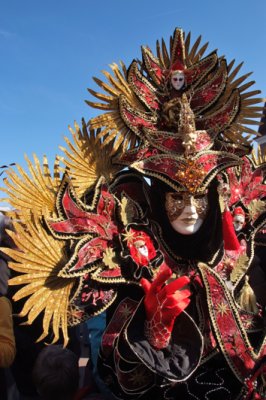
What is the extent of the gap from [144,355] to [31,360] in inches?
48.1

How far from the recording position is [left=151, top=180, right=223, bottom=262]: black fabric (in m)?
2.57

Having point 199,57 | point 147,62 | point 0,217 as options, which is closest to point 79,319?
point 0,217

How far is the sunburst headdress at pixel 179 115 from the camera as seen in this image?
2535 mm

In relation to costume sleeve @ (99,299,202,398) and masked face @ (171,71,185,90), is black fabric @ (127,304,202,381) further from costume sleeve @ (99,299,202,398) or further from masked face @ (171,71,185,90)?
masked face @ (171,71,185,90)

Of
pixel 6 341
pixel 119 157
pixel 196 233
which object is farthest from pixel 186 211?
pixel 6 341

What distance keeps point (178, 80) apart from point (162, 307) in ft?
5.34

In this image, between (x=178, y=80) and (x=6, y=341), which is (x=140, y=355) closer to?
(x=6, y=341)

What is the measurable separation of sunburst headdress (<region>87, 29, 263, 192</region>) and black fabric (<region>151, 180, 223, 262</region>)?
0.60 feet

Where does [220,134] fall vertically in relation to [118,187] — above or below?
above

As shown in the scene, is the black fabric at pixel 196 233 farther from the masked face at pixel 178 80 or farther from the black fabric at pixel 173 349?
the masked face at pixel 178 80

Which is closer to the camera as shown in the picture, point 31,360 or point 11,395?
point 11,395

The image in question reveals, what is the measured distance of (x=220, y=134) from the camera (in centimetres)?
292

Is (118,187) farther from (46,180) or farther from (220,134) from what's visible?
(220,134)

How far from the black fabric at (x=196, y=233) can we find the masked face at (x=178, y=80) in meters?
0.76
